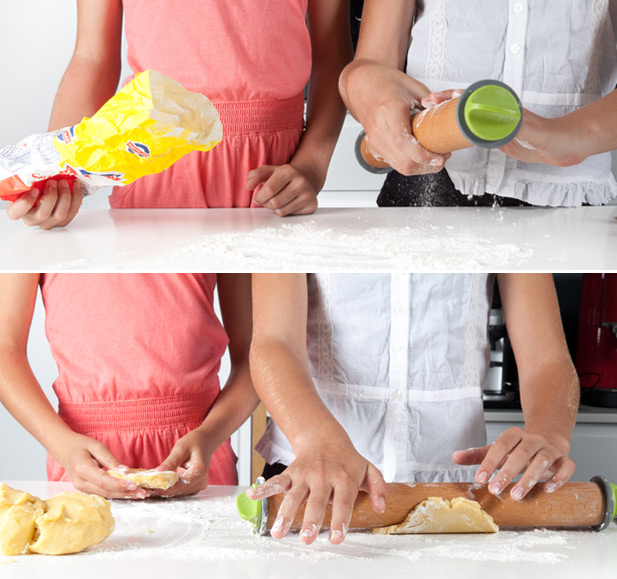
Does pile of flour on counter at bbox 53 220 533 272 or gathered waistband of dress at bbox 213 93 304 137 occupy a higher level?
gathered waistband of dress at bbox 213 93 304 137

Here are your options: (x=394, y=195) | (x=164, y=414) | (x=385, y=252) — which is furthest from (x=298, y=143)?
(x=385, y=252)

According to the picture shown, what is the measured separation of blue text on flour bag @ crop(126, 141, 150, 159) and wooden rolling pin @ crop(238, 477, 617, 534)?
0.30m

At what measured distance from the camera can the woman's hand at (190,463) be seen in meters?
0.80

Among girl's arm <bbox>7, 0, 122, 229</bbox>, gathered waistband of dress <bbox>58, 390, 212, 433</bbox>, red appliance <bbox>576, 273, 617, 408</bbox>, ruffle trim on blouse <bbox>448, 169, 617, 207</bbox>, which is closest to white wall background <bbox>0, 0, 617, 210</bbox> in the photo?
girl's arm <bbox>7, 0, 122, 229</bbox>

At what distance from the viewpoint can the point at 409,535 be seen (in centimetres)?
66

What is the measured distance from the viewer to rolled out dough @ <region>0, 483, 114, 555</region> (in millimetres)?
610

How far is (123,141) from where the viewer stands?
631 mm

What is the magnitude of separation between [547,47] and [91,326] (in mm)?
637

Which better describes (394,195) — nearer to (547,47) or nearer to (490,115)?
(547,47)

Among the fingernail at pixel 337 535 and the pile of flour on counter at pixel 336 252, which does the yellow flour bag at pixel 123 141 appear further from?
the fingernail at pixel 337 535

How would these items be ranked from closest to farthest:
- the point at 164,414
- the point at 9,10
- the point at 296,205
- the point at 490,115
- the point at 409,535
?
the point at 490,115, the point at 409,535, the point at 296,205, the point at 164,414, the point at 9,10

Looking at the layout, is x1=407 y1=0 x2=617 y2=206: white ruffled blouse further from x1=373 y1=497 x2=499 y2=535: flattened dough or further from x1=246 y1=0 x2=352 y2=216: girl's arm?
x1=373 y1=497 x2=499 y2=535: flattened dough

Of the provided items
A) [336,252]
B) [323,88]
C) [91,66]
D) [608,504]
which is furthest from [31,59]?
[608,504]

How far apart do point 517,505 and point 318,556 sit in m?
0.18
